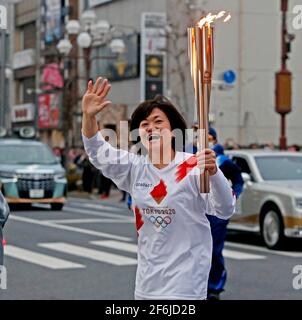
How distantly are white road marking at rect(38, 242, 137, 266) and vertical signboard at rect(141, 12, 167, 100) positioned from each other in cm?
1962

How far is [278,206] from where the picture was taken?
14.6 metres

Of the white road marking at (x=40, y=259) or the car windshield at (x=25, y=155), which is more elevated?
the car windshield at (x=25, y=155)

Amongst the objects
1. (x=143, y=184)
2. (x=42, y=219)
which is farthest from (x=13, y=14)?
(x=143, y=184)

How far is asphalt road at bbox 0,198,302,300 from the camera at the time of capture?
10367mm

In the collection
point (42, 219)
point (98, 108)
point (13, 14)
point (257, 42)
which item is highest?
point (13, 14)

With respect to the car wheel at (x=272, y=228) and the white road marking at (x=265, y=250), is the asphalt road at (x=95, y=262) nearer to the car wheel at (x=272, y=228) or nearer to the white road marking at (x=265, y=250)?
the white road marking at (x=265, y=250)

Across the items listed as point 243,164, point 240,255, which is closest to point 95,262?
point 240,255

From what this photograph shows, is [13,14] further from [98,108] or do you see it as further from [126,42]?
[98,108]

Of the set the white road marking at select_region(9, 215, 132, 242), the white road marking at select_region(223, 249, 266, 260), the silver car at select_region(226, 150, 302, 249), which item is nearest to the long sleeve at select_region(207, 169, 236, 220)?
the white road marking at select_region(223, 249, 266, 260)

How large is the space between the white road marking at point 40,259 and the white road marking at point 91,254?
1.78 ft

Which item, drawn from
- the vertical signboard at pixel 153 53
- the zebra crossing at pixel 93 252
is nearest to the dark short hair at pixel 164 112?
the zebra crossing at pixel 93 252

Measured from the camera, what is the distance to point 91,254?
46.1ft

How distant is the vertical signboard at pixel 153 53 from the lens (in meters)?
35.7
